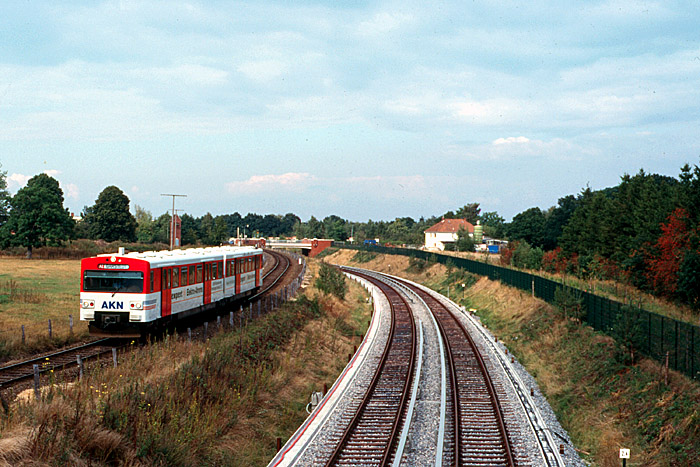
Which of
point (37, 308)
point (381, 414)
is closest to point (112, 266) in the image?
point (37, 308)

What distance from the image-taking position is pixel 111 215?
335 feet

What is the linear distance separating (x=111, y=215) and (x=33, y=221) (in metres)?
38.9

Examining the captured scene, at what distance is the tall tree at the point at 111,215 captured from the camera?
102562 millimetres

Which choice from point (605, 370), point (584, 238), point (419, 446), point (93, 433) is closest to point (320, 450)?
point (419, 446)

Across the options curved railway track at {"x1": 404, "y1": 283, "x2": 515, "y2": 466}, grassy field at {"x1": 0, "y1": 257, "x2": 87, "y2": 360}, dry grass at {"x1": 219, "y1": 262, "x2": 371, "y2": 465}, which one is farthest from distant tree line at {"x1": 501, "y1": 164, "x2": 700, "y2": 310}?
grassy field at {"x1": 0, "y1": 257, "x2": 87, "y2": 360}

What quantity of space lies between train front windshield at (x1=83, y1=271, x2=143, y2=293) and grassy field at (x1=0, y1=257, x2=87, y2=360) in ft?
7.51

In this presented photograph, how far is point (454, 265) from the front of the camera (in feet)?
201

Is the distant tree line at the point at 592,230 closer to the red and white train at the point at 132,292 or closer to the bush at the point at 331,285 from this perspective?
the bush at the point at 331,285

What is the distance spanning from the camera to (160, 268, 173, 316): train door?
2188cm

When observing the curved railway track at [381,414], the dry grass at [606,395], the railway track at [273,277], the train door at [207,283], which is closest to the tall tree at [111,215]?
the railway track at [273,277]

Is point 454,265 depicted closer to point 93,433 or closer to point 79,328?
point 79,328

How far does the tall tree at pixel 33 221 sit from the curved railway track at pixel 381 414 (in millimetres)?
50880

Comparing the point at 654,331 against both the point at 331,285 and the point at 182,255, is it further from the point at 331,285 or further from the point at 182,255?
the point at 331,285

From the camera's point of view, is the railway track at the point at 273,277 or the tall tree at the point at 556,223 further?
the tall tree at the point at 556,223
